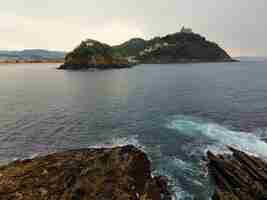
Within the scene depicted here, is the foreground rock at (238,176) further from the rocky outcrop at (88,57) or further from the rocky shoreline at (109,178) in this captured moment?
the rocky outcrop at (88,57)

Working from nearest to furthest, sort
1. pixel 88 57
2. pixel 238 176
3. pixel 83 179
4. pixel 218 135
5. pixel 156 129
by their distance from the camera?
1. pixel 83 179
2. pixel 238 176
3. pixel 218 135
4. pixel 156 129
5. pixel 88 57

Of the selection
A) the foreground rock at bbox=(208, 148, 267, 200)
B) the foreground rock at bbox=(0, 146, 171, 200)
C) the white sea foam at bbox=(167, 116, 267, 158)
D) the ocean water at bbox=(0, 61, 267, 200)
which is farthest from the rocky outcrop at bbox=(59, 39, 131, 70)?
the foreground rock at bbox=(208, 148, 267, 200)

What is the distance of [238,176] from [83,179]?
16.7 meters

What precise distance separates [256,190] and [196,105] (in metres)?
36.1

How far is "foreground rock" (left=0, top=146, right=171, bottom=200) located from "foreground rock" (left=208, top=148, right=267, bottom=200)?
600 cm

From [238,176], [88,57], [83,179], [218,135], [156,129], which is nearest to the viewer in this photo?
[83,179]

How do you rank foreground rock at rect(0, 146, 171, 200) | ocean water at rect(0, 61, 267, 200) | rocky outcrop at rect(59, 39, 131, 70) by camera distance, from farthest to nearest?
rocky outcrop at rect(59, 39, 131, 70) < ocean water at rect(0, 61, 267, 200) < foreground rock at rect(0, 146, 171, 200)

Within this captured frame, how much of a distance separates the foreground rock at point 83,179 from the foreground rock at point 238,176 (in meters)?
6.00

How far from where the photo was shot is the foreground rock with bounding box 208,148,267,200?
57.8 ft

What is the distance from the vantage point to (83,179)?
1939cm

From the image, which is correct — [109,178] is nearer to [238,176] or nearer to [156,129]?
[238,176]

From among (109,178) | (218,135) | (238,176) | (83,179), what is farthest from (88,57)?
(238,176)

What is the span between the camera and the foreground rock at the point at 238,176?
17.6 metres

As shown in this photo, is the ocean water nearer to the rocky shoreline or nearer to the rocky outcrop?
the rocky shoreline
